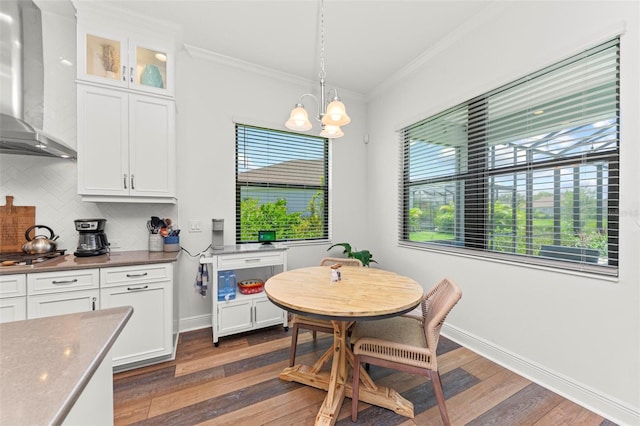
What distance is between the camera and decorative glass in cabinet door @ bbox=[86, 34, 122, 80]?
2.11m

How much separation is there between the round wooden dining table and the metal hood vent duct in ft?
6.02

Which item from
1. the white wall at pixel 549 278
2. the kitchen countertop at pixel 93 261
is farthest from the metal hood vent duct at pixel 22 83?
the white wall at pixel 549 278

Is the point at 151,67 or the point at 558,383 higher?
the point at 151,67

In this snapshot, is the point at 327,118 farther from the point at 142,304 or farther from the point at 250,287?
the point at 142,304

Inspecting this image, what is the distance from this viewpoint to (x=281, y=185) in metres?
3.29

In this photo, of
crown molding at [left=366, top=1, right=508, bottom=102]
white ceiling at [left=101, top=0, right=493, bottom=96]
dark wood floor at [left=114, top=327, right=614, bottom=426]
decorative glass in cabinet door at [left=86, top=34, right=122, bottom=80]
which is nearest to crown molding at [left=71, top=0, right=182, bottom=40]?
white ceiling at [left=101, top=0, right=493, bottom=96]

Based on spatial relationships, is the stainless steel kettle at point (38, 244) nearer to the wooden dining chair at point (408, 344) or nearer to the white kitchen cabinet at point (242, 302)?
the white kitchen cabinet at point (242, 302)

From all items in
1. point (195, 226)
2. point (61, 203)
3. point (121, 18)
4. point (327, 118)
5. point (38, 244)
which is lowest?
point (38, 244)

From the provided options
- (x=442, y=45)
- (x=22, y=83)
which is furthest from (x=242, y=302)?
(x=442, y=45)

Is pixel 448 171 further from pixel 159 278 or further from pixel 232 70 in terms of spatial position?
pixel 159 278

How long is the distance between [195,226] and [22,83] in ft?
5.26

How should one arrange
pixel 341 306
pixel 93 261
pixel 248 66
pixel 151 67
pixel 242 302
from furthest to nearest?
1. pixel 248 66
2. pixel 242 302
3. pixel 151 67
4. pixel 93 261
5. pixel 341 306

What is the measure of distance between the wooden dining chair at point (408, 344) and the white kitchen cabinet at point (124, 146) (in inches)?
80.9

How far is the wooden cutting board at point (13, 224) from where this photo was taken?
2.06 meters
